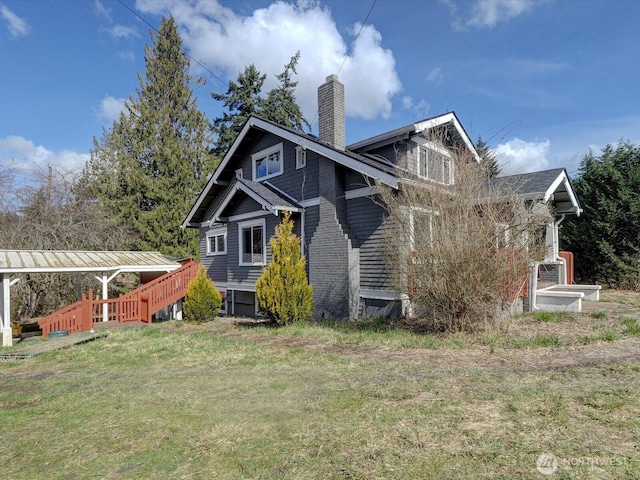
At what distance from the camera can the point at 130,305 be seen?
45.3 ft

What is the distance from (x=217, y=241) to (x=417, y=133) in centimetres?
1059

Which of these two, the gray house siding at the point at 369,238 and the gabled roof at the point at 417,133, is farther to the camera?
the gabled roof at the point at 417,133

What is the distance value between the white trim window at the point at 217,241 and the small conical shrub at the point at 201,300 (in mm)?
3564

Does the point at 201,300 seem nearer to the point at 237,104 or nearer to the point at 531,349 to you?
the point at 531,349

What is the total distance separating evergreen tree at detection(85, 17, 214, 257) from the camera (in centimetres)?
2591

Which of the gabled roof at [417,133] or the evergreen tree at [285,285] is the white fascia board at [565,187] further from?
the evergreen tree at [285,285]

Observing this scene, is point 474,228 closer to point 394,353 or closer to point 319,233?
point 394,353

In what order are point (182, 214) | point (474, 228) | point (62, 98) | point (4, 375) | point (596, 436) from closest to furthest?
point (596, 436) < point (4, 375) < point (474, 228) < point (62, 98) < point (182, 214)

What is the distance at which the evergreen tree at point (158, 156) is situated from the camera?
2591 cm

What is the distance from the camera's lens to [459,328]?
8.30 m

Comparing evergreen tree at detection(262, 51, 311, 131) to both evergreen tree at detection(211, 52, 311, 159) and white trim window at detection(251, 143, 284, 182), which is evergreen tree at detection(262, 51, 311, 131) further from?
white trim window at detection(251, 143, 284, 182)

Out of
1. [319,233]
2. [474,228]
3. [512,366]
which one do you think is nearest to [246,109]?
[319,233]

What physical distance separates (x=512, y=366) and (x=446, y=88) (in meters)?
7.17

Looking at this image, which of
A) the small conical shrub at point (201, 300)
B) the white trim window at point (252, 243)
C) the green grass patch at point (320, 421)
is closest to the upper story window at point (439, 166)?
the green grass patch at point (320, 421)
